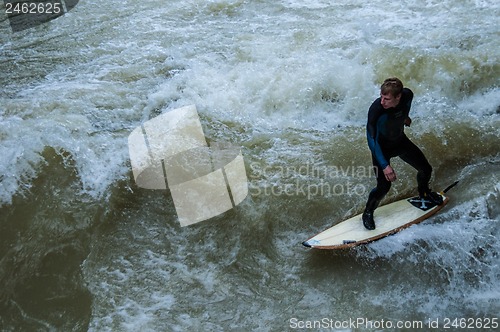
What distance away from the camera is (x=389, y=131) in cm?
385

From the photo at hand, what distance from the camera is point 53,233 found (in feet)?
15.4

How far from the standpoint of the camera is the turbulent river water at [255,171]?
4.11 metres

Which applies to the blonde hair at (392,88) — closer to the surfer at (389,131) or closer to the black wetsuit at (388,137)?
the surfer at (389,131)

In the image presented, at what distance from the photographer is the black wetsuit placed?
3744 millimetres

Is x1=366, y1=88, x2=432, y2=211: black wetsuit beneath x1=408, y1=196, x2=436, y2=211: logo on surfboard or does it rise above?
above

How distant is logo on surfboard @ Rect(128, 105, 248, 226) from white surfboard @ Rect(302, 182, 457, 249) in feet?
3.11

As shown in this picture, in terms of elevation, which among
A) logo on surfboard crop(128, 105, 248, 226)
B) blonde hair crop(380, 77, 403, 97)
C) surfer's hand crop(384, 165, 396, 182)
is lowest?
logo on surfboard crop(128, 105, 248, 226)

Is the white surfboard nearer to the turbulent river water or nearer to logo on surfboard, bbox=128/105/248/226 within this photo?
the turbulent river water

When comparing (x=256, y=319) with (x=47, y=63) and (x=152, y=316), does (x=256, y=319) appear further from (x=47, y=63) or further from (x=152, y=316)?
(x=47, y=63)

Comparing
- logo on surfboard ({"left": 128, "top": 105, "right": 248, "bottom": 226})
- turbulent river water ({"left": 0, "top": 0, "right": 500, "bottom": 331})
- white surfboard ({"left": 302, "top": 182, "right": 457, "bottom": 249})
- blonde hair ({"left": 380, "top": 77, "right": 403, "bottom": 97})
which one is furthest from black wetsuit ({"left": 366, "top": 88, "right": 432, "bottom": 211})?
logo on surfboard ({"left": 128, "top": 105, "right": 248, "bottom": 226})

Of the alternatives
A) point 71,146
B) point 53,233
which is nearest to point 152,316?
point 53,233

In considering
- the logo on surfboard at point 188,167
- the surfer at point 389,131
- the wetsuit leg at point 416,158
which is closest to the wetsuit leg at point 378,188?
the surfer at point 389,131

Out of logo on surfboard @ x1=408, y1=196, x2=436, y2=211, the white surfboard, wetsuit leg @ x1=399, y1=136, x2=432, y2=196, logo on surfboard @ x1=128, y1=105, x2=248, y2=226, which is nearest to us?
wetsuit leg @ x1=399, y1=136, x2=432, y2=196

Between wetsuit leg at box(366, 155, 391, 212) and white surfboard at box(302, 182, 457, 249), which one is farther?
white surfboard at box(302, 182, 457, 249)
